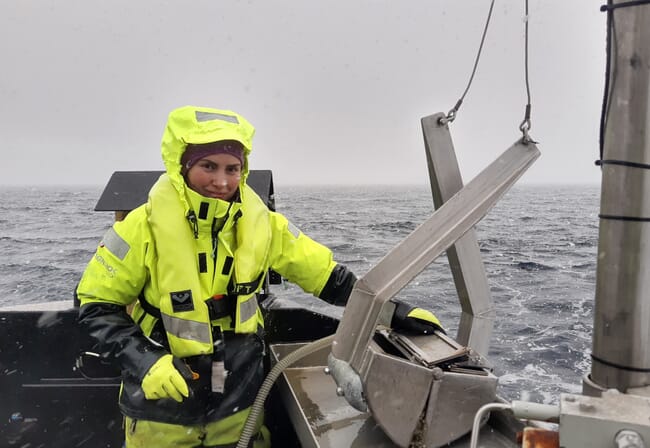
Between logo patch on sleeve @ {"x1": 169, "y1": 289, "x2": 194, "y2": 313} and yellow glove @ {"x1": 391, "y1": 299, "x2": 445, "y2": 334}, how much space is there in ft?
2.81

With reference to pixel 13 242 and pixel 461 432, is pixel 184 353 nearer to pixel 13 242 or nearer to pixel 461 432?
pixel 461 432

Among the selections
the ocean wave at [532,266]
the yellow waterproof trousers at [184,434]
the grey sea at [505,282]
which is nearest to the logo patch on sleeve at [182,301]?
the yellow waterproof trousers at [184,434]

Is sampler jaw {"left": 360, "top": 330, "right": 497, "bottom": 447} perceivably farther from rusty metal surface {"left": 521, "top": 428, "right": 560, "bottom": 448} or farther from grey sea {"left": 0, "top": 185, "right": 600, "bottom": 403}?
grey sea {"left": 0, "top": 185, "right": 600, "bottom": 403}

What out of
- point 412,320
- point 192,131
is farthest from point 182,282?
point 412,320

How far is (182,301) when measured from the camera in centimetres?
210

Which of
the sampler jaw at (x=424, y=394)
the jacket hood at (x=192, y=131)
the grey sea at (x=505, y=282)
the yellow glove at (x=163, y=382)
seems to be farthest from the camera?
the grey sea at (x=505, y=282)

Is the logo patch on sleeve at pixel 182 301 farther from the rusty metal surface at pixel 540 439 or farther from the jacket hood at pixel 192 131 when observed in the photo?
the rusty metal surface at pixel 540 439

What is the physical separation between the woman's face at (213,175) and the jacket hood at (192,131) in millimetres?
54

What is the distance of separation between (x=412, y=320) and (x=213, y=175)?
1.03m

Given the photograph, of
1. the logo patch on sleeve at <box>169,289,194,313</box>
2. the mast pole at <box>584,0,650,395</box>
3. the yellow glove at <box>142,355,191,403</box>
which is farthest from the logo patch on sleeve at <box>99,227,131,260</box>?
the mast pole at <box>584,0,650,395</box>

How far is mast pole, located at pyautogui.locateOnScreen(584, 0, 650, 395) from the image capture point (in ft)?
4.96

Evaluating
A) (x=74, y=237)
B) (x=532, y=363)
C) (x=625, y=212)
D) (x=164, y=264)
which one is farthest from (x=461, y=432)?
(x=74, y=237)

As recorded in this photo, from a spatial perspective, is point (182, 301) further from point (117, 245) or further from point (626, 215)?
point (626, 215)

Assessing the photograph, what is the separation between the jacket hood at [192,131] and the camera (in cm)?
205
